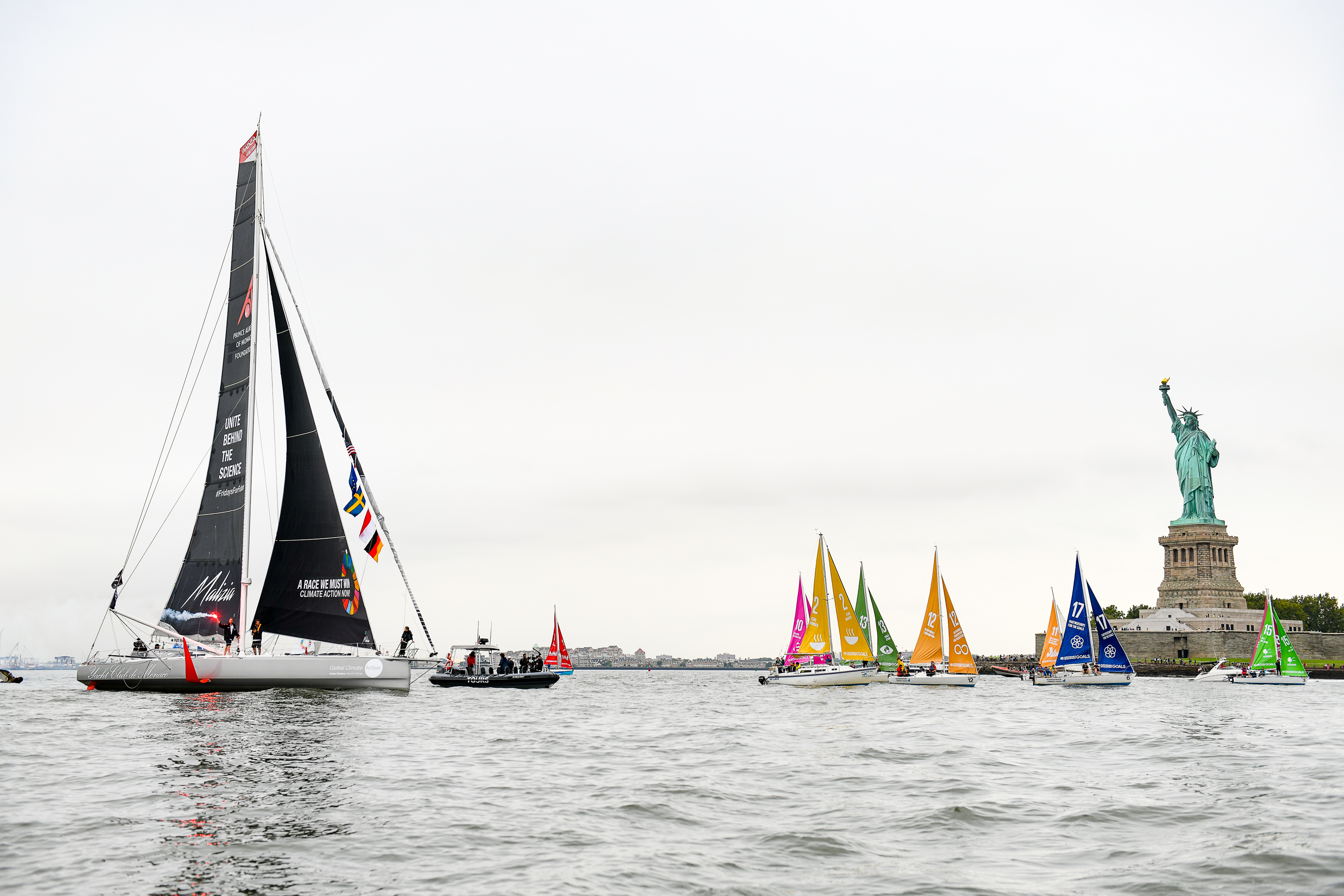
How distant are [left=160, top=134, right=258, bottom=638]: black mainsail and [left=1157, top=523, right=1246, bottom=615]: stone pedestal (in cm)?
11304

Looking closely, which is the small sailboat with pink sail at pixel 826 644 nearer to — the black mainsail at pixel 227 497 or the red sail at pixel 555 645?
the red sail at pixel 555 645

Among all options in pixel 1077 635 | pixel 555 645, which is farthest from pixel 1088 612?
pixel 555 645

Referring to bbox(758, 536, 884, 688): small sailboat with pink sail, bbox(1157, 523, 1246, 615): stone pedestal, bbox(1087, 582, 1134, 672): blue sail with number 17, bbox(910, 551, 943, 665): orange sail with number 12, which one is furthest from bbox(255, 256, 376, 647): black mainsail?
bbox(1157, 523, 1246, 615): stone pedestal

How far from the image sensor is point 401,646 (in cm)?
3662

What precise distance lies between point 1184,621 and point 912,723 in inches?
3782

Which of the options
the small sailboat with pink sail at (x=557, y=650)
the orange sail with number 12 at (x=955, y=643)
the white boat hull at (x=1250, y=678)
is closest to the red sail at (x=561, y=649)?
the small sailboat with pink sail at (x=557, y=650)

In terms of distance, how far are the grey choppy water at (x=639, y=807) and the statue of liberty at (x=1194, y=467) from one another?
96781mm

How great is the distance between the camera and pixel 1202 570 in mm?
117750

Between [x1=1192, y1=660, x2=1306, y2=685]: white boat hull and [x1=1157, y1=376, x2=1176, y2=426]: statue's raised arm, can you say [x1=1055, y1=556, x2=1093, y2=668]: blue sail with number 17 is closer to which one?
[x1=1192, y1=660, x2=1306, y2=685]: white boat hull

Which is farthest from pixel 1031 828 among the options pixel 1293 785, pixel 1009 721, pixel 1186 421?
pixel 1186 421

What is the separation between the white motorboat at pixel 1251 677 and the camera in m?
79.6

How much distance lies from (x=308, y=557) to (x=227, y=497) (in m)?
4.02

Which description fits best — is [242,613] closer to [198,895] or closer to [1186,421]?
[198,895]

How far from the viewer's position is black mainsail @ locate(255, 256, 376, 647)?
1390 inches
